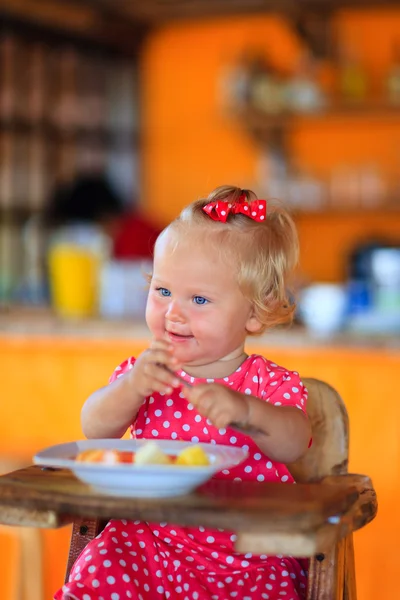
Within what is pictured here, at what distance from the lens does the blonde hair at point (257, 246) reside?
1.45 metres

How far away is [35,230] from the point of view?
6.21 metres

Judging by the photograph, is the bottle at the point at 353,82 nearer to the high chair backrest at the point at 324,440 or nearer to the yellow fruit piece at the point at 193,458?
the high chair backrest at the point at 324,440

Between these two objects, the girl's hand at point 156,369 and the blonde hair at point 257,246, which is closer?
the girl's hand at point 156,369

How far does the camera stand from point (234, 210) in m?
1.46

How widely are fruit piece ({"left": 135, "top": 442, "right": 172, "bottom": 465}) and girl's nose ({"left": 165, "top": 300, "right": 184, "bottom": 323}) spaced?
0.27m

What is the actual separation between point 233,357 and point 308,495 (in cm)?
39

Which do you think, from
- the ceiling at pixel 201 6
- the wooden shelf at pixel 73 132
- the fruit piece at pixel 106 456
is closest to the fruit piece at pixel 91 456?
the fruit piece at pixel 106 456

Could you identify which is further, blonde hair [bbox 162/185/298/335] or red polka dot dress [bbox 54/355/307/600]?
blonde hair [bbox 162/185/298/335]

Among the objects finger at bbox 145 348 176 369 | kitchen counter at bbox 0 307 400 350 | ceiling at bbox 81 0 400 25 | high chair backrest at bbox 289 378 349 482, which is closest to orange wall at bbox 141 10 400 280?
ceiling at bbox 81 0 400 25

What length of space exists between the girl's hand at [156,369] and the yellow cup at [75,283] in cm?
211

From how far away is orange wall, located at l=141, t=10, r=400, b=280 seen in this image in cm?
579

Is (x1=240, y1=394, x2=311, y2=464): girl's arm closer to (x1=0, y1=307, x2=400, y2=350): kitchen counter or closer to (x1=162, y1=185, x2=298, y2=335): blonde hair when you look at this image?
(x1=162, y1=185, x2=298, y2=335): blonde hair

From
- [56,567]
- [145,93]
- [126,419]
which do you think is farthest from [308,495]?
[145,93]

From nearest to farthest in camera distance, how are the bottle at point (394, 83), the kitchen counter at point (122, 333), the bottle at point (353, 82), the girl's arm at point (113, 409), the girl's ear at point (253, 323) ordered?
the girl's arm at point (113, 409) → the girl's ear at point (253, 323) → the kitchen counter at point (122, 333) → the bottle at point (394, 83) → the bottle at point (353, 82)
